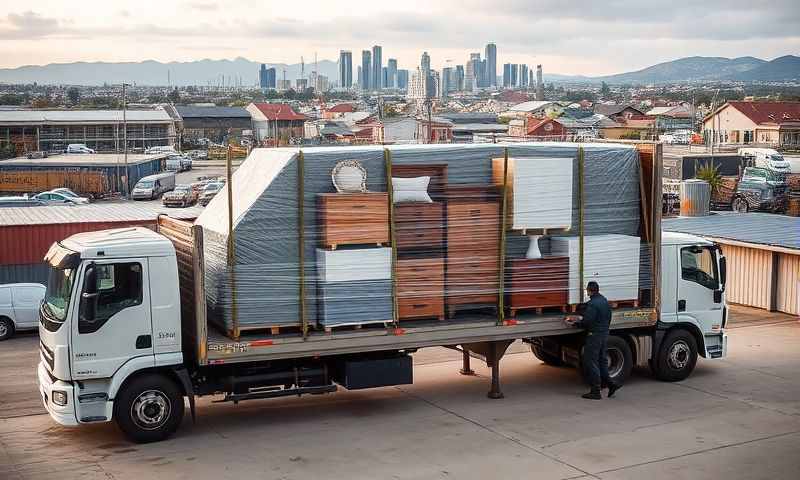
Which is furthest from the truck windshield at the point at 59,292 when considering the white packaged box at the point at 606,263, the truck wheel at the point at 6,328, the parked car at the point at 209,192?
the parked car at the point at 209,192

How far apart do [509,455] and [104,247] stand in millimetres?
5858

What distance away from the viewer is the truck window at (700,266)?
16.4 metres

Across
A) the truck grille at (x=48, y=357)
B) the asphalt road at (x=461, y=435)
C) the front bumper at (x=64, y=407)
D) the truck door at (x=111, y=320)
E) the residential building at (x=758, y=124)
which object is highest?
the residential building at (x=758, y=124)

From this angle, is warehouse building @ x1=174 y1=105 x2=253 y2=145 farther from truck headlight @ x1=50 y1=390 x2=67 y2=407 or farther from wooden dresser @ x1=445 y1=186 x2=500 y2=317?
truck headlight @ x1=50 y1=390 x2=67 y2=407

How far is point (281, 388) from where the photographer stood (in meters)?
13.5

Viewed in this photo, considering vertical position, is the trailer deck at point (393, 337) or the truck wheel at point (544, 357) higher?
the trailer deck at point (393, 337)

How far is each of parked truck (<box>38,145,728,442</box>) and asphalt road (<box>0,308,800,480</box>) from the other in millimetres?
594

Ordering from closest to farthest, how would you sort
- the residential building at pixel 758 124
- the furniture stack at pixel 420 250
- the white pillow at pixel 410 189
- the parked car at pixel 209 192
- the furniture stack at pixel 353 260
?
the furniture stack at pixel 353 260, the furniture stack at pixel 420 250, the white pillow at pixel 410 189, the parked car at pixel 209 192, the residential building at pixel 758 124

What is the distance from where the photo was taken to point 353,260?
1355 cm

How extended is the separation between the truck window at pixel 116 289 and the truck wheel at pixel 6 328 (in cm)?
1017

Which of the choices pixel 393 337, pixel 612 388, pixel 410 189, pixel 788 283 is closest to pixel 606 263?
pixel 612 388

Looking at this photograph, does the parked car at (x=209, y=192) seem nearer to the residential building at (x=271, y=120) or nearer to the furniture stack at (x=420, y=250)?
the furniture stack at (x=420, y=250)

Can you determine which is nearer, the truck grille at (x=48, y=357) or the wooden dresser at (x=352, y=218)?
the truck grille at (x=48, y=357)

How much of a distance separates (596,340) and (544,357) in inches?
110
